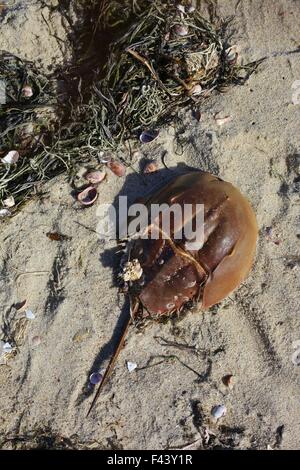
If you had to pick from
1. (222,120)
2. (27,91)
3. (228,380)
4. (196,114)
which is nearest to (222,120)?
(222,120)

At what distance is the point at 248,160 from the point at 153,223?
83cm

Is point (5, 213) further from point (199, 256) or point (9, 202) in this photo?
point (199, 256)

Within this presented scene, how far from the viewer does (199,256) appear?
3.12 m

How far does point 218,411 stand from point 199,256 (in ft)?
3.10

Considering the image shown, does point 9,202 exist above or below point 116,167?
above

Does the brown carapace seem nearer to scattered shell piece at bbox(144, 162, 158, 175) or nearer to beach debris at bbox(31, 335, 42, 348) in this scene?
scattered shell piece at bbox(144, 162, 158, 175)

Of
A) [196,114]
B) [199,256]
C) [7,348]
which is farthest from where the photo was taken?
[196,114]

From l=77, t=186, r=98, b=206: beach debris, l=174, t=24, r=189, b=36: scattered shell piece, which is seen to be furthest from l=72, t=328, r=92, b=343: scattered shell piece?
l=174, t=24, r=189, b=36: scattered shell piece

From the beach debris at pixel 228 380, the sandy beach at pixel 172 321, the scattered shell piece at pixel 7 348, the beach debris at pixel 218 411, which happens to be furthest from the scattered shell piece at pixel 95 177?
the beach debris at pixel 218 411

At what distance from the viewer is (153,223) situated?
3256 millimetres

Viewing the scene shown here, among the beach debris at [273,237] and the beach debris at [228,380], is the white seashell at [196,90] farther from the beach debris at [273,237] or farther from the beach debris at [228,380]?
the beach debris at [228,380]

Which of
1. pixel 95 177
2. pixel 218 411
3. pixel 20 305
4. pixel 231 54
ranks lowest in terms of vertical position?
pixel 218 411

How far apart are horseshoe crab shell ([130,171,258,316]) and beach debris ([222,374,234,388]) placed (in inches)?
17.6

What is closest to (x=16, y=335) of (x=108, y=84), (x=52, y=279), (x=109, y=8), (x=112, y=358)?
(x=52, y=279)
